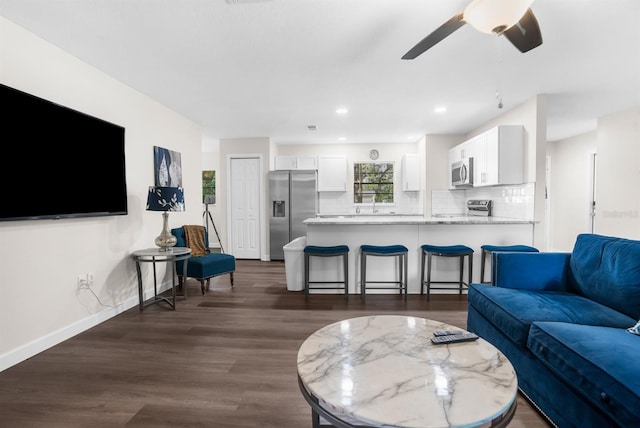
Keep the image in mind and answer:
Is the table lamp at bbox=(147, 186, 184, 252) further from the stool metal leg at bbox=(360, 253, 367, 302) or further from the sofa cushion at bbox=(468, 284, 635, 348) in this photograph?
the sofa cushion at bbox=(468, 284, 635, 348)

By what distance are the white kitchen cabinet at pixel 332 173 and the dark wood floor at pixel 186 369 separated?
3.39m

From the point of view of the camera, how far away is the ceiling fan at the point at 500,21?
5.08ft

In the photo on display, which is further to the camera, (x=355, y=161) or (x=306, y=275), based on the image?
(x=355, y=161)

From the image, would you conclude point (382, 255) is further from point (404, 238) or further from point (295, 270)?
point (295, 270)

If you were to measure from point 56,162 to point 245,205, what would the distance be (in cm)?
383

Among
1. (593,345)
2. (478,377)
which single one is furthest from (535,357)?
(478,377)

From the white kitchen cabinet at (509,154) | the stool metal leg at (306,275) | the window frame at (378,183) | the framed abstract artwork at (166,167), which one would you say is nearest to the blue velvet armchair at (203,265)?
the framed abstract artwork at (166,167)

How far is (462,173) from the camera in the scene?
5.14 m

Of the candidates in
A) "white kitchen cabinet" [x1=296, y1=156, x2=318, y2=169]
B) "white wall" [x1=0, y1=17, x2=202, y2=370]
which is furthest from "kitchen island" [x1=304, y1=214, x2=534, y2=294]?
"white kitchen cabinet" [x1=296, y1=156, x2=318, y2=169]

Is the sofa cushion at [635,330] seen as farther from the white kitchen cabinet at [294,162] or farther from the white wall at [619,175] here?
the white kitchen cabinet at [294,162]

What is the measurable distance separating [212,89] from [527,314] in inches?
145

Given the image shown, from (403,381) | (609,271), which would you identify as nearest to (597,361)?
(403,381)

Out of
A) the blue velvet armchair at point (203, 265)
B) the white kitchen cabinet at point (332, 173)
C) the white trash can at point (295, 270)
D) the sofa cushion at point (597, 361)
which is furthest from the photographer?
the white kitchen cabinet at point (332, 173)

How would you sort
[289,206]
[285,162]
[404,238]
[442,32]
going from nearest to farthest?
[442,32], [404,238], [289,206], [285,162]
